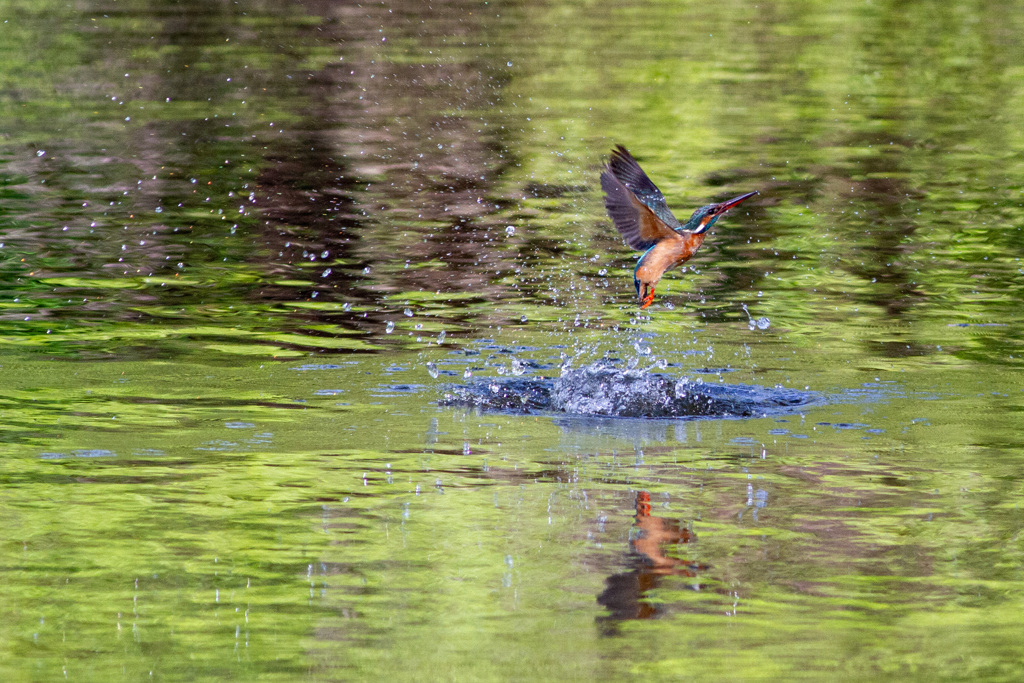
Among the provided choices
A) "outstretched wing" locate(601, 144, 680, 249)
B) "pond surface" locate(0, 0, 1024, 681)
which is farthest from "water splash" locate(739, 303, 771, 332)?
"outstretched wing" locate(601, 144, 680, 249)

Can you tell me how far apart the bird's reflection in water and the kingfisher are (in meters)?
1.40

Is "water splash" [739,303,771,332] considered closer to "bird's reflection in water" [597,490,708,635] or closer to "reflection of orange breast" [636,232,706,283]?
"reflection of orange breast" [636,232,706,283]

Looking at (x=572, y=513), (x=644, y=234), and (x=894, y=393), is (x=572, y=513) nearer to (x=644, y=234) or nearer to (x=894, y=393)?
(x=644, y=234)

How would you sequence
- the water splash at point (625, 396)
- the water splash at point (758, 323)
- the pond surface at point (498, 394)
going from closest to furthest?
the pond surface at point (498, 394) < the water splash at point (625, 396) < the water splash at point (758, 323)

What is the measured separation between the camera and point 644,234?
7230 millimetres

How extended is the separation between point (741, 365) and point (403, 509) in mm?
3313

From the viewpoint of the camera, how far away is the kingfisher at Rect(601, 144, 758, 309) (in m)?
7.07

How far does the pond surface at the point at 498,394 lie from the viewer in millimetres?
5148

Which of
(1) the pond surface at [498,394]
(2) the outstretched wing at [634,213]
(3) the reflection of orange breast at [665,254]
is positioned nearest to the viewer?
(1) the pond surface at [498,394]

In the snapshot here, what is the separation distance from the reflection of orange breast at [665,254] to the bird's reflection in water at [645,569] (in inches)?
55.4

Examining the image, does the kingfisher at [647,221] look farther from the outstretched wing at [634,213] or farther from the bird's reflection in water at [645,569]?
the bird's reflection in water at [645,569]

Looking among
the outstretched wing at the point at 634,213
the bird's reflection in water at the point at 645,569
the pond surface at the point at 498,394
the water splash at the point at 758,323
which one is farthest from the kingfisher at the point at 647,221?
the water splash at the point at 758,323

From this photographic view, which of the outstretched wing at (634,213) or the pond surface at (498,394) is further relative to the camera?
the outstretched wing at (634,213)

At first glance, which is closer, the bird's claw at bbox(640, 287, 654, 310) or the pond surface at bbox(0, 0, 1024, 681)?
the pond surface at bbox(0, 0, 1024, 681)
